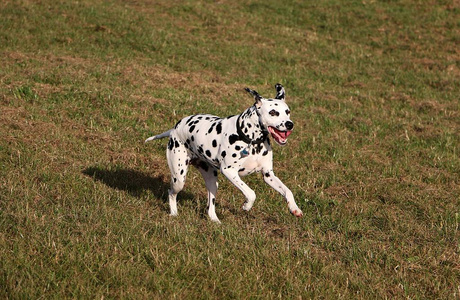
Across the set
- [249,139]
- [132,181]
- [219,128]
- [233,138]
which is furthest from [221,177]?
[249,139]

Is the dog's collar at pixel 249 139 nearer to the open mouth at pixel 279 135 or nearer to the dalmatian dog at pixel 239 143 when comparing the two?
the dalmatian dog at pixel 239 143

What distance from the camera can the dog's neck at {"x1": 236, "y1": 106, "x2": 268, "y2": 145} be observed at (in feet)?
25.6

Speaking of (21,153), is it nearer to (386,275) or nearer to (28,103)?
(28,103)

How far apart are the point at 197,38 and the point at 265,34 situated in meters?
3.38

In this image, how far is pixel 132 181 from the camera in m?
10.2

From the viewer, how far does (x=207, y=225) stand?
805 cm

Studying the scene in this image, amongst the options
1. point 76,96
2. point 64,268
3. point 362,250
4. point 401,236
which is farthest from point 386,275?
point 76,96

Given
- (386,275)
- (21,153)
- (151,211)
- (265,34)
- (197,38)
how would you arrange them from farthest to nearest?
(265,34), (197,38), (21,153), (151,211), (386,275)

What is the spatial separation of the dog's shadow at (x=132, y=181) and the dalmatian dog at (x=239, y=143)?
3.94 feet

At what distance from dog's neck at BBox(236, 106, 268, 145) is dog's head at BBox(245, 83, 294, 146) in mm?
90

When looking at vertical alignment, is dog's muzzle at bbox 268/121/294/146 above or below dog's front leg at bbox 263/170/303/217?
above

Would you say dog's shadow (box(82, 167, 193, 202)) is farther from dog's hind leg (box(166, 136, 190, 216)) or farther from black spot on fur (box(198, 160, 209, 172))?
black spot on fur (box(198, 160, 209, 172))

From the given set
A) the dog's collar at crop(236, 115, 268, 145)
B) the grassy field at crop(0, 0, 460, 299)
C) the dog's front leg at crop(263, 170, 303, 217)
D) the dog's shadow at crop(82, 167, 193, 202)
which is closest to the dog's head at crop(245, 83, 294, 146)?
the dog's collar at crop(236, 115, 268, 145)

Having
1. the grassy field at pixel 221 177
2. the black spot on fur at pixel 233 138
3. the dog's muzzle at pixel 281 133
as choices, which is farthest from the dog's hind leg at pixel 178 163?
the dog's muzzle at pixel 281 133
